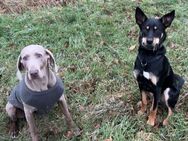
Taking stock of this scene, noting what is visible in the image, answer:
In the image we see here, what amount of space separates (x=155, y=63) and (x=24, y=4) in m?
4.21

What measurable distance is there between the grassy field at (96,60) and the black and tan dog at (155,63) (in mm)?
343

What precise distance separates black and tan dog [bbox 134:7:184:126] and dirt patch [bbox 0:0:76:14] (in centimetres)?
359

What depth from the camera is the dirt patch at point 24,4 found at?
7977mm

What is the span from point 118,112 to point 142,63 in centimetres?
86

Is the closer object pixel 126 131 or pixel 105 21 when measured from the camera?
pixel 126 131

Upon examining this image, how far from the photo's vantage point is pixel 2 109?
5.72 meters

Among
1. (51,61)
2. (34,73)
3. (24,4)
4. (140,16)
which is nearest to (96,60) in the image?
(51,61)

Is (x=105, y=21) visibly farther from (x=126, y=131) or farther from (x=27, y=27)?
(x=126, y=131)

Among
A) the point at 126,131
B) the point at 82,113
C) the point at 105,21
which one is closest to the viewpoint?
the point at 126,131

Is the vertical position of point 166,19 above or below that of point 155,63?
above

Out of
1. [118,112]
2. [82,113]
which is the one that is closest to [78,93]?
[82,113]

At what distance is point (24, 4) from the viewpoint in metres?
8.06

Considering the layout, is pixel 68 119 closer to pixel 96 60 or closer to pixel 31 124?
pixel 31 124

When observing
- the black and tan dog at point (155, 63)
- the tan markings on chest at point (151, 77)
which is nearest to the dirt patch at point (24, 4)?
the black and tan dog at point (155, 63)
